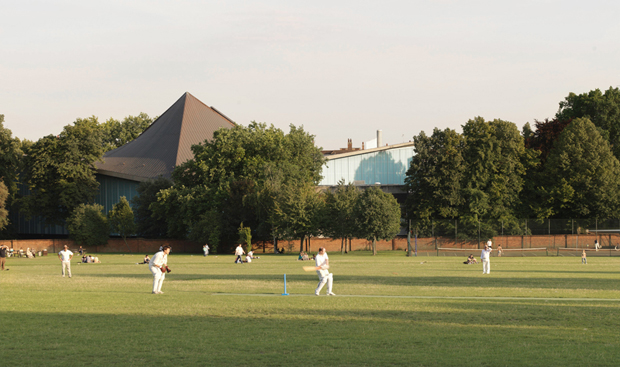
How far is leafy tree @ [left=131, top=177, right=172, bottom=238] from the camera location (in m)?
69.4

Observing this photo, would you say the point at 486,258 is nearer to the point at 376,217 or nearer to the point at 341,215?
the point at 376,217

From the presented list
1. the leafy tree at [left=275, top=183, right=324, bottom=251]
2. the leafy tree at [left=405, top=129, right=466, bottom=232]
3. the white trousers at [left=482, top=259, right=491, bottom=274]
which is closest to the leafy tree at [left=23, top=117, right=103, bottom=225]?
the leafy tree at [left=275, top=183, right=324, bottom=251]

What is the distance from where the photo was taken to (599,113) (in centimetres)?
6719

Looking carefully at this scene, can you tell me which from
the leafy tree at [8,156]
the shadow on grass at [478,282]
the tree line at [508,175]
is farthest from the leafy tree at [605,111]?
the leafy tree at [8,156]

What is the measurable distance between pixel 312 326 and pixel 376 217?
43566 mm

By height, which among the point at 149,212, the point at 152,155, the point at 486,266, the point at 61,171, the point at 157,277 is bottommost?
the point at 486,266

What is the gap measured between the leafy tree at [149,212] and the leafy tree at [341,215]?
20.8 metres

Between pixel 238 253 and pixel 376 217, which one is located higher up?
pixel 376 217

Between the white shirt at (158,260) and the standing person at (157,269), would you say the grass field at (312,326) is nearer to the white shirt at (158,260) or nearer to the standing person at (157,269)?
the standing person at (157,269)

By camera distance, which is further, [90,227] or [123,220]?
[90,227]

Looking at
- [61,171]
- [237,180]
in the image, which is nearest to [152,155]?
[61,171]

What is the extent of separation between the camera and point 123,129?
10556 centimetres

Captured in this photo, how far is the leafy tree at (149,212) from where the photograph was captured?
6938 centimetres

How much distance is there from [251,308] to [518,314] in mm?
6534
